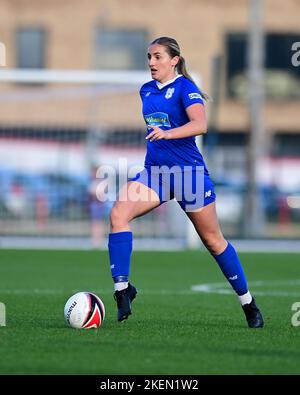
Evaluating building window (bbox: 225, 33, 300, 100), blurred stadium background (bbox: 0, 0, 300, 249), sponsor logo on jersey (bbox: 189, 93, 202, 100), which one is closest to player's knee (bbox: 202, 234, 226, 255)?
sponsor logo on jersey (bbox: 189, 93, 202, 100)

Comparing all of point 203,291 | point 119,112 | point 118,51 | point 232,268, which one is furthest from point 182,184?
point 118,51

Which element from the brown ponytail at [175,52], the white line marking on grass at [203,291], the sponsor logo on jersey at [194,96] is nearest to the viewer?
the sponsor logo on jersey at [194,96]

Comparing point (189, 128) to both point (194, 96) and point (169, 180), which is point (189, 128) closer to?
point (194, 96)

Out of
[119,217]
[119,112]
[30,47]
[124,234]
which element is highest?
[30,47]

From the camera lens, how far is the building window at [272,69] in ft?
164

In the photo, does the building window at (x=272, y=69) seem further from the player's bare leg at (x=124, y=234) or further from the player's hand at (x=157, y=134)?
the player's hand at (x=157, y=134)

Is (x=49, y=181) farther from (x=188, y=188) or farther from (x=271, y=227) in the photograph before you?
(x=188, y=188)

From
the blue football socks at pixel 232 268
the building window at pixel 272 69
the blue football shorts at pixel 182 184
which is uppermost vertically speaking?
the building window at pixel 272 69

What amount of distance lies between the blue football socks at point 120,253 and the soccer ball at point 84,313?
0.88 feet

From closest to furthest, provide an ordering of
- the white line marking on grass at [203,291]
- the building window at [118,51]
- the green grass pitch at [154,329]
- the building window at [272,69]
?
the green grass pitch at [154,329]
the white line marking on grass at [203,291]
the building window at [118,51]
the building window at [272,69]

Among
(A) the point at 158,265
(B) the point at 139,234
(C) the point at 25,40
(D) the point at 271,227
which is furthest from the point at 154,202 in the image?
(C) the point at 25,40

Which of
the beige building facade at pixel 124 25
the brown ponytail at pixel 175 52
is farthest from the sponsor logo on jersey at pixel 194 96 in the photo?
the beige building facade at pixel 124 25

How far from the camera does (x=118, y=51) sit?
47969mm

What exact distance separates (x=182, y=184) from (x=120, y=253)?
73 centimetres
